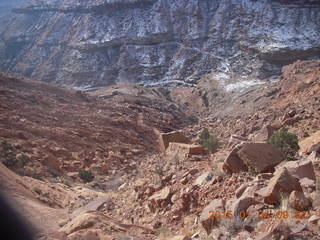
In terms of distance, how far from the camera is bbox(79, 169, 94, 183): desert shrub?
49.0 feet

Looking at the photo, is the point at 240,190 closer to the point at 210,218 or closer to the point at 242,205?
the point at 242,205

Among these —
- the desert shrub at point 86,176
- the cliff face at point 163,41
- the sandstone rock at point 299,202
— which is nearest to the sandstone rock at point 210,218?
the sandstone rock at point 299,202

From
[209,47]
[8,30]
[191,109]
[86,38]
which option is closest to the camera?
[191,109]

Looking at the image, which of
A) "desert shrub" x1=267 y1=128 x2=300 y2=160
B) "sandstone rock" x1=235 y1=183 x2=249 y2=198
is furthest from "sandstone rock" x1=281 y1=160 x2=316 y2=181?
"desert shrub" x1=267 y1=128 x2=300 y2=160

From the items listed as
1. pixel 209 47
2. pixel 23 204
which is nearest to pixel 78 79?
pixel 209 47

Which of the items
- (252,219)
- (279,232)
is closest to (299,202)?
(252,219)

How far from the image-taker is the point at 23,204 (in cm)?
732

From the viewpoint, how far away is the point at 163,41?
51312 millimetres

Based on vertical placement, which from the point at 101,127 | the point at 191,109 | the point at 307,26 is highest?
the point at 307,26

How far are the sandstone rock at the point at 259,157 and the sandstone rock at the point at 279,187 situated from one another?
4.62 ft

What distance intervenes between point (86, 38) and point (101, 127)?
36121mm

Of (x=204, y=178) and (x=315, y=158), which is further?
(x=204, y=178)

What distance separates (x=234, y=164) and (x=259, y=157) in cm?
44

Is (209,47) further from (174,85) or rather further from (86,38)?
(86,38)
